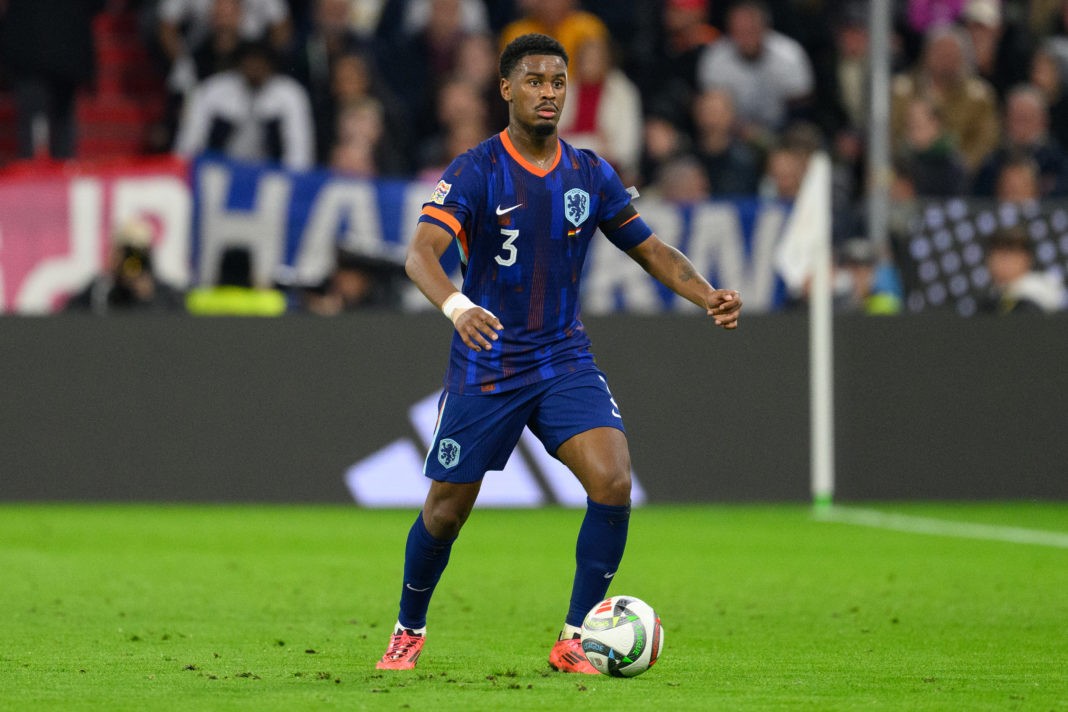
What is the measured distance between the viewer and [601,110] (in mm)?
16047

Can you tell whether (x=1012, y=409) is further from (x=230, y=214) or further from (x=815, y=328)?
(x=230, y=214)

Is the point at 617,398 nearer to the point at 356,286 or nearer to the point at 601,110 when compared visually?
the point at 356,286

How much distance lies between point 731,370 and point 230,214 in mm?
4171

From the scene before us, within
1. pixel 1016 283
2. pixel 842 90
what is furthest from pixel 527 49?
pixel 842 90

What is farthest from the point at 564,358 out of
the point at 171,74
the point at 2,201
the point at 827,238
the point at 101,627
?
the point at 171,74

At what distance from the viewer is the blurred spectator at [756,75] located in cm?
1694

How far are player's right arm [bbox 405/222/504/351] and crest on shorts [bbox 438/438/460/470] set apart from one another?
0.43 m

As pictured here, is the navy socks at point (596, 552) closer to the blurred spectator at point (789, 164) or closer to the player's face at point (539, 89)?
the player's face at point (539, 89)

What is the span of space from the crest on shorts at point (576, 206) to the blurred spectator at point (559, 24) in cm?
990

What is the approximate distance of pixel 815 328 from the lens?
13422 millimetres

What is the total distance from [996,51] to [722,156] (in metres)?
3.57

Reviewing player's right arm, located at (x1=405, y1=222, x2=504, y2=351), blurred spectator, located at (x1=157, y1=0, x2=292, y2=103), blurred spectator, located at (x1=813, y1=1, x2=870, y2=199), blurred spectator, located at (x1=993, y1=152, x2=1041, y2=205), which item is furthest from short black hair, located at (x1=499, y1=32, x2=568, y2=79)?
blurred spectator, located at (x1=813, y1=1, x2=870, y2=199)

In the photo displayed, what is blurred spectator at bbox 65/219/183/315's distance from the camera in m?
14.2

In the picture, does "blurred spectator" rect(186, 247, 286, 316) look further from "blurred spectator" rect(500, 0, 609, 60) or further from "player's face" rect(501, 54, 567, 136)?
"player's face" rect(501, 54, 567, 136)
